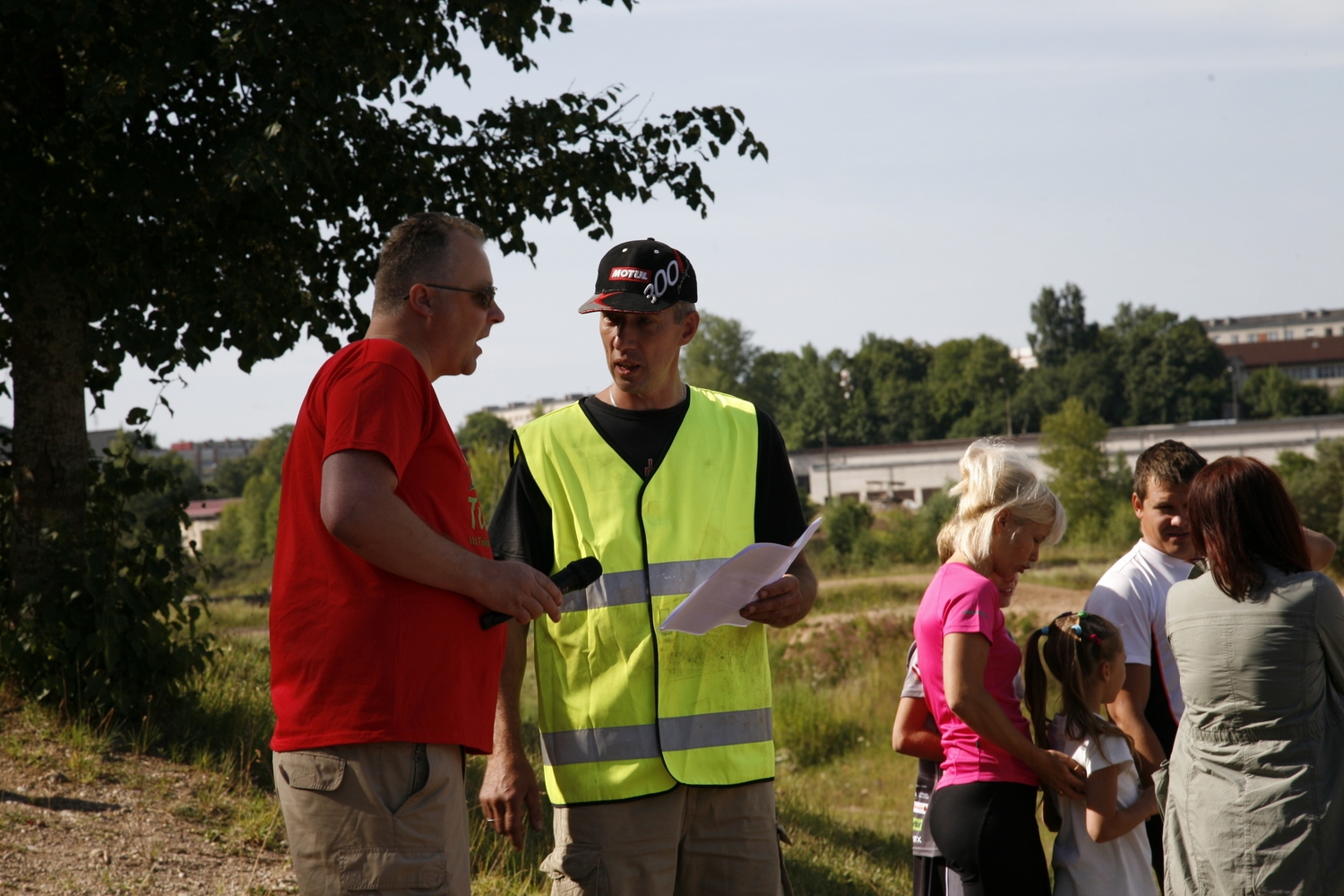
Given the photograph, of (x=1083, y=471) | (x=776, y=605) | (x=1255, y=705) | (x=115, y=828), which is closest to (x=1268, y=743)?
(x=1255, y=705)

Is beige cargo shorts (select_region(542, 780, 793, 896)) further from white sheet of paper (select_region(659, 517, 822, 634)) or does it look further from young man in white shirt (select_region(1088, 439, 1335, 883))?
young man in white shirt (select_region(1088, 439, 1335, 883))

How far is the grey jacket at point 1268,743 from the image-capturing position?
314 centimetres

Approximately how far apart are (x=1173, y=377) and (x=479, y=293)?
4383 inches

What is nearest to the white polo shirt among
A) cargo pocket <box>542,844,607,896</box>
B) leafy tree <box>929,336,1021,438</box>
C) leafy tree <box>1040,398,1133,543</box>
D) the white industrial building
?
cargo pocket <box>542,844,607,896</box>

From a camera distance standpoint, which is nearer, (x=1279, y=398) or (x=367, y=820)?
(x=367, y=820)

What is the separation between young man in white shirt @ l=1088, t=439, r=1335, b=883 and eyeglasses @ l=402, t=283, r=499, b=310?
98.0 inches

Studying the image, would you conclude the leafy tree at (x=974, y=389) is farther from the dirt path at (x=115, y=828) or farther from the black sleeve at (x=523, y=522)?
the black sleeve at (x=523, y=522)

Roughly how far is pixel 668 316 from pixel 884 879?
470cm

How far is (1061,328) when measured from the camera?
11719 cm

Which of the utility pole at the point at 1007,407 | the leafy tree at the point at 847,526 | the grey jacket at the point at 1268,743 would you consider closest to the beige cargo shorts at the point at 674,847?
the grey jacket at the point at 1268,743

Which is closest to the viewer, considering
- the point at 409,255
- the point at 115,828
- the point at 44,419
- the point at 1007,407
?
the point at 409,255

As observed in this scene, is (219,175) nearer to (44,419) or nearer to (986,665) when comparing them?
(44,419)

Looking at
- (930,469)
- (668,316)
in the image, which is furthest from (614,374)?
(930,469)

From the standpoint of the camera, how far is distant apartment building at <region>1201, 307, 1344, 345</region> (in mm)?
155175
